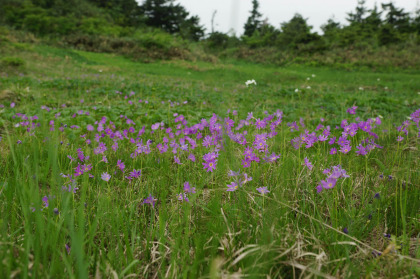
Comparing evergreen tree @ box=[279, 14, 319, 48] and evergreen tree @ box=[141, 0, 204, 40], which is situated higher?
evergreen tree @ box=[141, 0, 204, 40]

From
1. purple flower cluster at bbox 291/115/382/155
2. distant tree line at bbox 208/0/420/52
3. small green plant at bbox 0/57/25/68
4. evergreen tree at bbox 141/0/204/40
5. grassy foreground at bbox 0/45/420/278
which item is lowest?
grassy foreground at bbox 0/45/420/278

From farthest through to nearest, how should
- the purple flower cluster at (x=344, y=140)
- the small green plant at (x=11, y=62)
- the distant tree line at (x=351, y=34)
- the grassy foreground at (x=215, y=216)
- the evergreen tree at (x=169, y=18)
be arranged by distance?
1. the evergreen tree at (x=169, y=18)
2. the distant tree line at (x=351, y=34)
3. the small green plant at (x=11, y=62)
4. the purple flower cluster at (x=344, y=140)
5. the grassy foreground at (x=215, y=216)

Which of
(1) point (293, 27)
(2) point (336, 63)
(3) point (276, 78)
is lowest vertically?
(3) point (276, 78)

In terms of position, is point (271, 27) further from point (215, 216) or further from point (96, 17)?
point (215, 216)

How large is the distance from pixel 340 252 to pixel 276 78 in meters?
14.4

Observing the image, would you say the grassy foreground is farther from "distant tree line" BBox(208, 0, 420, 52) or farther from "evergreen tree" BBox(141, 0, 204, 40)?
"evergreen tree" BBox(141, 0, 204, 40)

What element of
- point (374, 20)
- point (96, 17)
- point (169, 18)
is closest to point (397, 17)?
point (374, 20)

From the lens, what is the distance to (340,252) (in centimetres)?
108

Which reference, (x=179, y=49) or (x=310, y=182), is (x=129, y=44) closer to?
(x=179, y=49)

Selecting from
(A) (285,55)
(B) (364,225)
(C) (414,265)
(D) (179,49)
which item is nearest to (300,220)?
(B) (364,225)


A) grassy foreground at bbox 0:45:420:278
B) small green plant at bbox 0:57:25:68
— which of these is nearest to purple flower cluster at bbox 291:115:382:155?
grassy foreground at bbox 0:45:420:278

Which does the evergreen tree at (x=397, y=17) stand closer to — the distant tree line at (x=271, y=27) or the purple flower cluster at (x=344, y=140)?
the distant tree line at (x=271, y=27)

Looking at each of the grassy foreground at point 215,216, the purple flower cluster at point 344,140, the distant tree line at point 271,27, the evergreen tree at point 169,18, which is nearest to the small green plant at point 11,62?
the grassy foreground at point 215,216

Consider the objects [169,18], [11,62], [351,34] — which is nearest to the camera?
[11,62]
